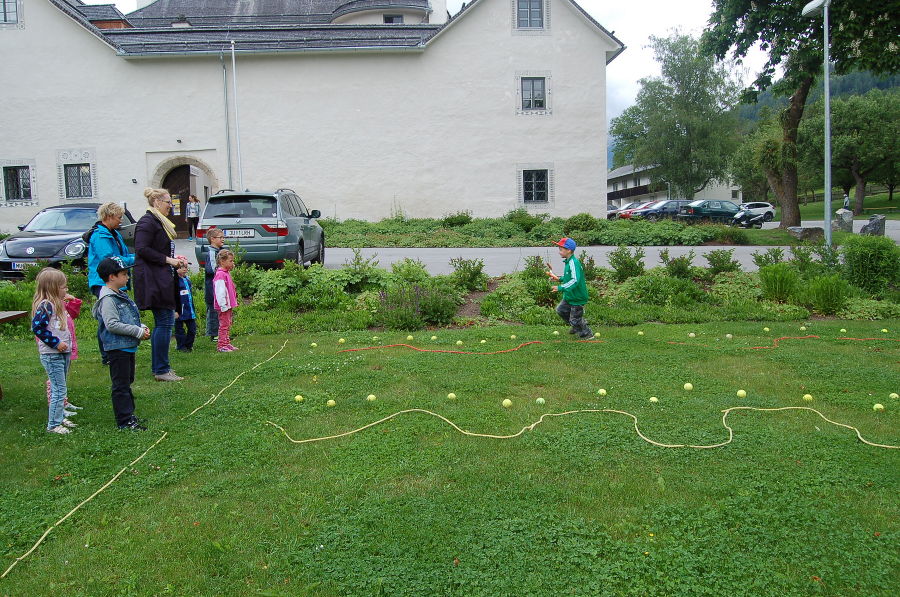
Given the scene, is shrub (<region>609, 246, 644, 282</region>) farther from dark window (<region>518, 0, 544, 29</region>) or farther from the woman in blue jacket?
dark window (<region>518, 0, 544, 29</region>)

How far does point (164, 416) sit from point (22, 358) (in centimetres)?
343

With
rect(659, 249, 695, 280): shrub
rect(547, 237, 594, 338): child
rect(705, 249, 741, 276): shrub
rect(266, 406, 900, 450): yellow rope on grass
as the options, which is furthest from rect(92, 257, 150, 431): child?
rect(705, 249, 741, 276): shrub

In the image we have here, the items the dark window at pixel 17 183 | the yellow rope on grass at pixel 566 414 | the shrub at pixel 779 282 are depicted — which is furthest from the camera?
the dark window at pixel 17 183

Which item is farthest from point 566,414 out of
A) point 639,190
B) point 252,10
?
point 639,190

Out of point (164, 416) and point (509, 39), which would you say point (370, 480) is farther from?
point (509, 39)

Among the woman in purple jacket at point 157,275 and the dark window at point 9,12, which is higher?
the dark window at point 9,12

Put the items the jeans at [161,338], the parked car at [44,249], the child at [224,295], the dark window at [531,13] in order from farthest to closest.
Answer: the dark window at [531,13], the parked car at [44,249], the child at [224,295], the jeans at [161,338]

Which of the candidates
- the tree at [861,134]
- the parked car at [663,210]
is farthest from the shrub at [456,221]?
the tree at [861,134]

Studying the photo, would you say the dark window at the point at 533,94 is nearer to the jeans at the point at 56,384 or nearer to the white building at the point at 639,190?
the jeans at the point at 56,384

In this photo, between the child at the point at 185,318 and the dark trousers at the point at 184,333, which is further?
the dark trousers at the point at 184,333

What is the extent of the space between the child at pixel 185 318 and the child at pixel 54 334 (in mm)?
1863

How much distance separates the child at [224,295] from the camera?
24.9ft

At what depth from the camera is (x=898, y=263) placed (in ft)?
34.7

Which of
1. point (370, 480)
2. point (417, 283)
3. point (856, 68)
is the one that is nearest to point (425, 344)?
point (417, 283)
